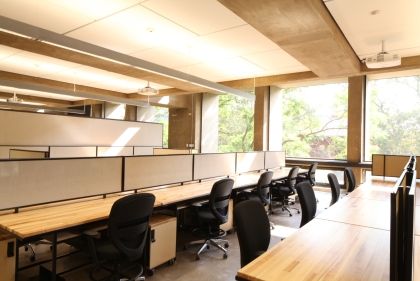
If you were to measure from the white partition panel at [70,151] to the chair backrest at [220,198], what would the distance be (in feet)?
11.1

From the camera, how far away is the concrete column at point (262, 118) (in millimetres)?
7652

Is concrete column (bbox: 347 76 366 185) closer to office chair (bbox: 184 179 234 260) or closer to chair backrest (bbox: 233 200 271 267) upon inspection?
office chair (bbox: 184 179 234 260)

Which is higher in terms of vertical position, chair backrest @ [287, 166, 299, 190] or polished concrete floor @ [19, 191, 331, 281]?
chair backrest @ [287, 166, 299, 190]

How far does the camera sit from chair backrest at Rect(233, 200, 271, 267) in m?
1.86

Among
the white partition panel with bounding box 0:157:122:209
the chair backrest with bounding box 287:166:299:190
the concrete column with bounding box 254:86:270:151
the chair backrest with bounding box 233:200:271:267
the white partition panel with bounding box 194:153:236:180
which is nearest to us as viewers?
the chair backrest with bounding box 233:200:271:267

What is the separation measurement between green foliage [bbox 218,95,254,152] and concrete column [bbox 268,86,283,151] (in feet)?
3.78

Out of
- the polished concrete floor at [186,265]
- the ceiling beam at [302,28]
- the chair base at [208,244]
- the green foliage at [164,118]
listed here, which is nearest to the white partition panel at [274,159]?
the ceiling beam at [302,28]

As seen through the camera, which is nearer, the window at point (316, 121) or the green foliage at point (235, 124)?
the window at point (316, 121)

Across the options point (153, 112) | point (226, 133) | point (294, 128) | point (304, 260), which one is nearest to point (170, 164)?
point (304, 260)

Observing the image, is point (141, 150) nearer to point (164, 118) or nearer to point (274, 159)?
point (274, 159)

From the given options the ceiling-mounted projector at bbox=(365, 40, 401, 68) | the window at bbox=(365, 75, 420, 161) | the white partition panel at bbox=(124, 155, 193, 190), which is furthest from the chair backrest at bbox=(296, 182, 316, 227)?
the window at bbox=(365, 75, 420, 161)

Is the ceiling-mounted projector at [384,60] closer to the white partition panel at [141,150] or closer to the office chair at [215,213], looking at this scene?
the office chair at [215,213]

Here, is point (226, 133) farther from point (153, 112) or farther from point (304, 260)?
point (304, 260)

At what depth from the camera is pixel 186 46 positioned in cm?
436
